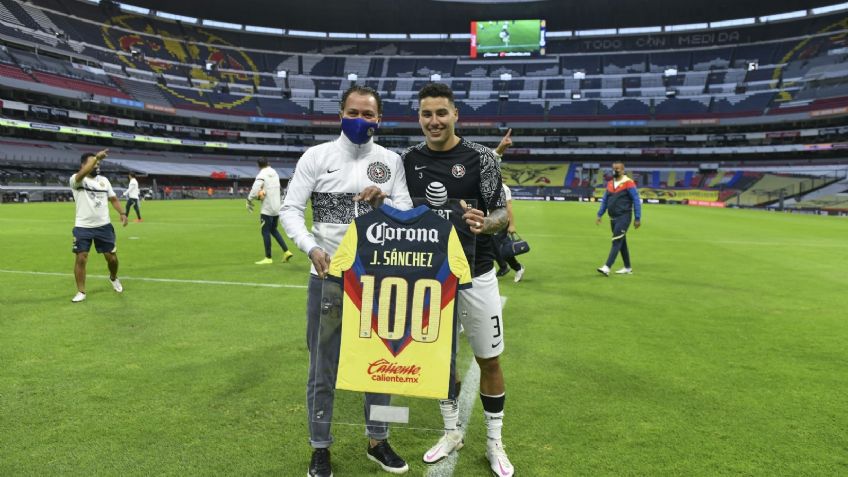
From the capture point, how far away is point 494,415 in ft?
10.4

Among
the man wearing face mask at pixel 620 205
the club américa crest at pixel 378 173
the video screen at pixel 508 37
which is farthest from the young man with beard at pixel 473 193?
the video screen at pixel 508 37

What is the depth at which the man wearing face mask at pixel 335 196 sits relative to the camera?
2.95 m

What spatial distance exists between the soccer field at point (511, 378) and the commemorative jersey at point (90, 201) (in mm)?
1194

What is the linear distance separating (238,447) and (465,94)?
251ft

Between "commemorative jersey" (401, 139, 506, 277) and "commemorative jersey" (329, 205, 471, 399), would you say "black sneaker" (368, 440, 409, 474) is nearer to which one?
"commemorative jersey" (329, 205, 471, 399)

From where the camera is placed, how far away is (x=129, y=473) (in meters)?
2.94

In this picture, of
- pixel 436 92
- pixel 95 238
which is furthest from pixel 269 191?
pixel 436 92

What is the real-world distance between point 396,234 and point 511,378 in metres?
2.47

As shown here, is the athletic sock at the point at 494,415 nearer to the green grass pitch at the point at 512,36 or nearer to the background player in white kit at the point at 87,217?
the background player in white kit at the point at 87,217

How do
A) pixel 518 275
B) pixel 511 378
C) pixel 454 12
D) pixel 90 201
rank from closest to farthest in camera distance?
pixel 511 378 → pixel 90 201 → pixel 518 275 → pixel 454 12

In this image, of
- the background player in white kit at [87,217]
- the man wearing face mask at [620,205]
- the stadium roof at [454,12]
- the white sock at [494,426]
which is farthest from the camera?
the stadium roof at [454,12]

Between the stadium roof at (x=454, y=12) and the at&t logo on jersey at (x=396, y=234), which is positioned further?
the stadium roof at (x=454, y=12)

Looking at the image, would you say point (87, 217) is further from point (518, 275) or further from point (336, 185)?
point (518, 275)

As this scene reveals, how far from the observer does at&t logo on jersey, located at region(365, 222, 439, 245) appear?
2.60m
